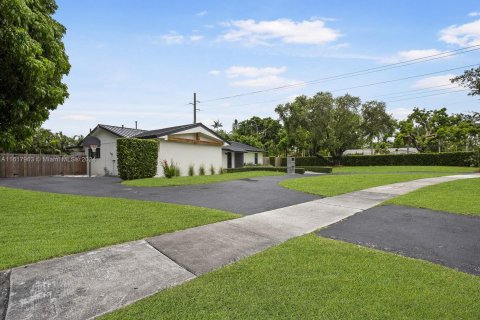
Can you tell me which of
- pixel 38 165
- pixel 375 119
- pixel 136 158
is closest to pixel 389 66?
pixel 375 119

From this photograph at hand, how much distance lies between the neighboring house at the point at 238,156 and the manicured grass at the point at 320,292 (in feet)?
90.0

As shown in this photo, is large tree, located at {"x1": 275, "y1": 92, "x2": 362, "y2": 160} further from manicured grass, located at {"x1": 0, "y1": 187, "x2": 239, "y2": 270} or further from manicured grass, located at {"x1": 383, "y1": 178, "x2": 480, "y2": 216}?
manicured grass, located at {"x1": 0, "y1": 187, "x2": 239, "y2": 270}

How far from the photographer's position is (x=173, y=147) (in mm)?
20766

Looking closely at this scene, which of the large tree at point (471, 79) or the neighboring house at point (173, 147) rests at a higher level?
the large tree at point (471, 79)

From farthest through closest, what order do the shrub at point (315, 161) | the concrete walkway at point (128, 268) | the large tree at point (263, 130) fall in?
1. the large tree at point (263, 130)
2. the shrub at point (315, 161)
3. the concrete walkway at point (128, 268)

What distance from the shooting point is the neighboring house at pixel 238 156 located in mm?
33156

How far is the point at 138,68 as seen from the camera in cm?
1642

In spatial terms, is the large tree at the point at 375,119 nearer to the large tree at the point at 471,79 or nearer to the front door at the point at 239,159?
the front door at the point at 239,159

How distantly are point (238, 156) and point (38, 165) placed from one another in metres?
21.2

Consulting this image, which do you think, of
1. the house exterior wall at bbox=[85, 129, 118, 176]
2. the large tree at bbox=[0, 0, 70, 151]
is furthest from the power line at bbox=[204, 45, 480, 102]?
the large tree at bbox=[0, 0, 70, 151]

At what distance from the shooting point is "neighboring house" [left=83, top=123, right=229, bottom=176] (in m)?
20.3

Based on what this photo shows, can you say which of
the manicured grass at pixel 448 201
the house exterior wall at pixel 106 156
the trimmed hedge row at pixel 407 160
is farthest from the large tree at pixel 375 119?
the house exterior wall at pixel 106 156

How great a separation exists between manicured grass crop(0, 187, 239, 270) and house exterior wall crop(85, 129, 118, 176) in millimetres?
12625

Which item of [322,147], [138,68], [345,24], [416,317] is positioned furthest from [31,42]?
[322,147]
